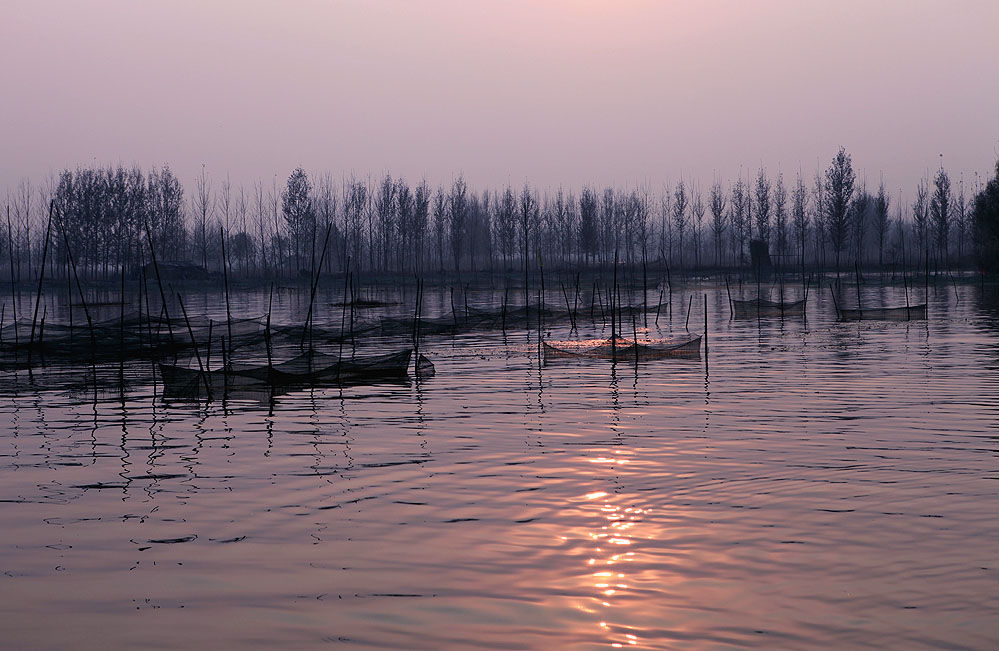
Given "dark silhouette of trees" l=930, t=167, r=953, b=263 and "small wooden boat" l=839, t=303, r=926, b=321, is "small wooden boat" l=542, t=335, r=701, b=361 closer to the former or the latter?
"small wooden boat" l=839, t=303, r=926, b=321

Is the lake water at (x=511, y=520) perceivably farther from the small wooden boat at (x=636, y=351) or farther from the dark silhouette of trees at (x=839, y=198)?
the dark silhouette of trees at (x=839, y=198)

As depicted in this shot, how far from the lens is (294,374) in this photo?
15.7 metres

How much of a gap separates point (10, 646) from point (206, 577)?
4.27ft

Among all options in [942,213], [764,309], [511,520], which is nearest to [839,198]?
[942,213]

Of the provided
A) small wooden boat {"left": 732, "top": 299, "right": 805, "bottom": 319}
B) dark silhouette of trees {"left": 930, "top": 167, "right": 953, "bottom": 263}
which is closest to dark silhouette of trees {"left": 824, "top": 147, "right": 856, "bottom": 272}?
dark silhouette of trees {"left": 930, "top": 167, "right": 953, "bottom": 263}

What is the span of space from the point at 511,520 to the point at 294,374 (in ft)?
29.7

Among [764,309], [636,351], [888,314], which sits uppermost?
[764,309]

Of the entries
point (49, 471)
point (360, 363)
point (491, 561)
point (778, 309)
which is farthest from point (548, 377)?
point (778, 309)

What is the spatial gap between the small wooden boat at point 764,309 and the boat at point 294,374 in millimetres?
17875

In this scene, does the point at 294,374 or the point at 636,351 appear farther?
the point at 636,351

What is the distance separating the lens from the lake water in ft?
17.2

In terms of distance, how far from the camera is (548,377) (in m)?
16.9

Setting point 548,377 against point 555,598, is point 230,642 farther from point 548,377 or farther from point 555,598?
point 548,377

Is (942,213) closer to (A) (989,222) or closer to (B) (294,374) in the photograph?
(A) (989,222)
